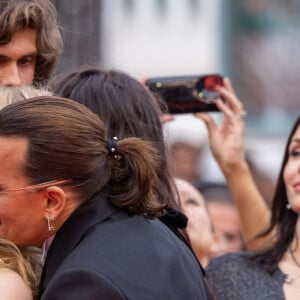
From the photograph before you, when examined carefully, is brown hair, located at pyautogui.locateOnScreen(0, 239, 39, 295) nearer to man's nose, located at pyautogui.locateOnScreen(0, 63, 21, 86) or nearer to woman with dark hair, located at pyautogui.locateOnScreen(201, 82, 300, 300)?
man's nose, located at pyautogui.locateOnScreen(0, 63, 21, 86)

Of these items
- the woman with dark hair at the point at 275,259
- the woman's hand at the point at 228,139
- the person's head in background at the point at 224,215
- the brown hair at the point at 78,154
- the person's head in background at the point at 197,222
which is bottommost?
the person's head in background at the point at 224,215

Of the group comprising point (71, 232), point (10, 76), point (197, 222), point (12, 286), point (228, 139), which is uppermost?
point (10, 76)

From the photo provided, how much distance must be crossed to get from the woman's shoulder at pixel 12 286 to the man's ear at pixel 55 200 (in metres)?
0.16

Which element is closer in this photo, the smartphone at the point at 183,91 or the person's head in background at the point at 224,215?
the smartphone at the point at 183,91

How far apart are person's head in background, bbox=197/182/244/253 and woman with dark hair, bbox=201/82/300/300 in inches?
58.8

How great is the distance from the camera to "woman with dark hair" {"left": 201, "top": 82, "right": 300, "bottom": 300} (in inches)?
139

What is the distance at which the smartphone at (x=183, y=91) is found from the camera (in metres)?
3.66

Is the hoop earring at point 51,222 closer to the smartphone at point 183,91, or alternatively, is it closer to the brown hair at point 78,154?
the brown hair at point 78,154

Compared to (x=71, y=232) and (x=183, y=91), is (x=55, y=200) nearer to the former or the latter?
(x=71, y=232)

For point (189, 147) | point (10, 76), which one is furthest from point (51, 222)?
point (189, 147)

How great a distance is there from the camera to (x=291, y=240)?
3.75m

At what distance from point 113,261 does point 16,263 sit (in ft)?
0.90

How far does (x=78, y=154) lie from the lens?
2395 mm

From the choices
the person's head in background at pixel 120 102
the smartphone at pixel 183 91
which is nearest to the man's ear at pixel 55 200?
the person's head in background at pixel 120 102
